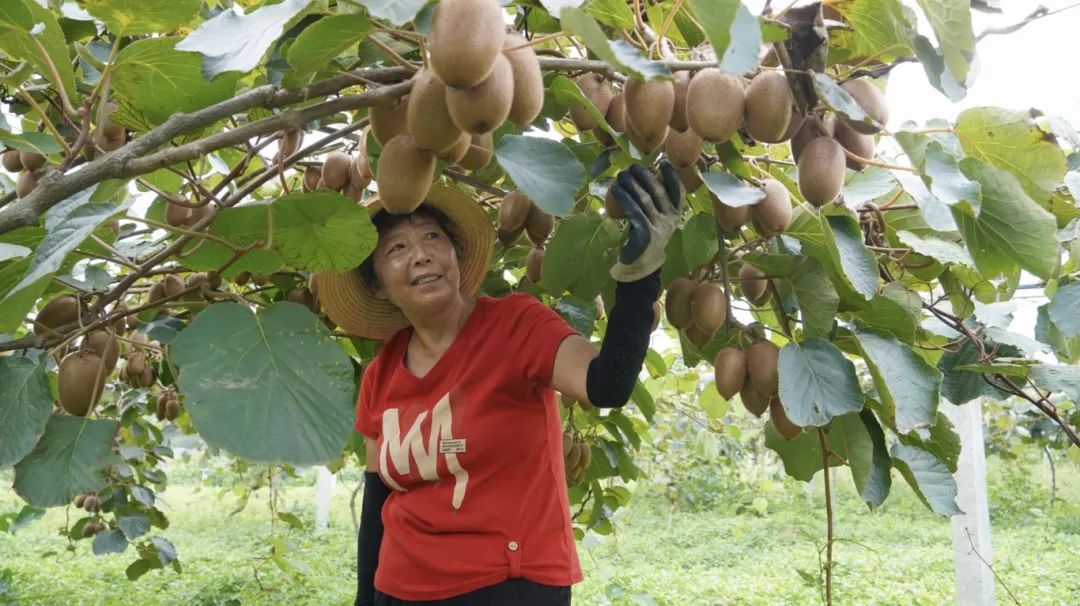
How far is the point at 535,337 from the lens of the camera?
4.74 ft

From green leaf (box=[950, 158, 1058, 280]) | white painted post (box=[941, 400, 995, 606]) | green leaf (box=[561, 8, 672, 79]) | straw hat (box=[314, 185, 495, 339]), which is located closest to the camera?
green leaf (box=[561, 8, 672, 79])

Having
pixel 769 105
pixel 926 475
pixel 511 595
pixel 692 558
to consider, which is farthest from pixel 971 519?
pixel 769 105

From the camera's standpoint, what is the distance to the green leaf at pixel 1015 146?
96cm

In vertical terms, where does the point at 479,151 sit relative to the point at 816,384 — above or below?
above

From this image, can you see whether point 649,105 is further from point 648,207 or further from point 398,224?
point 398,224

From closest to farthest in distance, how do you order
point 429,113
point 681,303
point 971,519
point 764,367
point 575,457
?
1. point 429,113
2. point 764,367
3. point 681,303
4. point 575,457
5. point 971,519

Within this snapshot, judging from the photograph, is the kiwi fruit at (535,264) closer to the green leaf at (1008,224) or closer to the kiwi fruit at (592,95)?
the kiwi fruit at (592,95)

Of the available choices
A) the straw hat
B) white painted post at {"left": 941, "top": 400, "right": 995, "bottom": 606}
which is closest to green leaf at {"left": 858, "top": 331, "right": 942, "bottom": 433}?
the straw hat

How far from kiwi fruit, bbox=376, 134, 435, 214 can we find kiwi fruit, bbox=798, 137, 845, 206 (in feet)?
1.29

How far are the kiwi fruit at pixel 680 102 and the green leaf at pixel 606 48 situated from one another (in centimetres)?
20

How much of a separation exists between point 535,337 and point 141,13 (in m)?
0.73

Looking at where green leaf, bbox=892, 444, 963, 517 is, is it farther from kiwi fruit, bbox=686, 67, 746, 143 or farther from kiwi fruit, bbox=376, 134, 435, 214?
kiwi fruit, bbox=376, 134, 435, 214

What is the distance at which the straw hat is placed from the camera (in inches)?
59.0

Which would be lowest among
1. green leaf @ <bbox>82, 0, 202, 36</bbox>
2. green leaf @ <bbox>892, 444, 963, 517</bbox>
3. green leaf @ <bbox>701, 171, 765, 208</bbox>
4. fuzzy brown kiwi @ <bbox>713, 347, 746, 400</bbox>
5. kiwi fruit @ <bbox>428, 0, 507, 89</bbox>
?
green leaf @ <bbox>892, 444, 963, 517</bbox>
